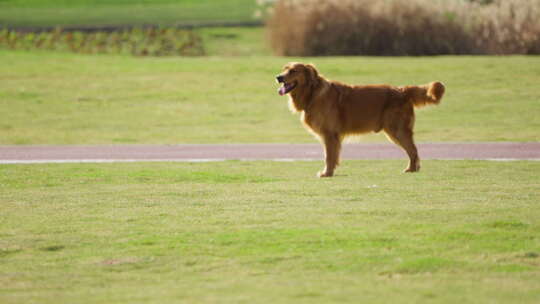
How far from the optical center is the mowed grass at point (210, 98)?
63.0 feet

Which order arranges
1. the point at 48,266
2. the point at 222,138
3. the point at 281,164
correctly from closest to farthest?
the point at 48,266 → the point at 281,164 → the point at 222,138

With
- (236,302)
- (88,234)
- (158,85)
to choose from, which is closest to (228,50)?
(158,85)

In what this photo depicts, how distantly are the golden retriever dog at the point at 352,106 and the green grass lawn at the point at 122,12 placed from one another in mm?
31965

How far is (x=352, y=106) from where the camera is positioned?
12977 millimetres

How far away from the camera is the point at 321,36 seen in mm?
28953

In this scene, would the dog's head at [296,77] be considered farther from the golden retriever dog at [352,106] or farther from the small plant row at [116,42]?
the small plant row at [116,42]

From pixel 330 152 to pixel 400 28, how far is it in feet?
54.0

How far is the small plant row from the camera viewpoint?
106ft

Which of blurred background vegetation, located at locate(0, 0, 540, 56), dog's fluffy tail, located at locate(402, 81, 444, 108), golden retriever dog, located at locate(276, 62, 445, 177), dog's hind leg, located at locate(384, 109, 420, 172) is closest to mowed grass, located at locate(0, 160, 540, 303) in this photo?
dog's hind leg, located at locate(384, 109, 420, 172)

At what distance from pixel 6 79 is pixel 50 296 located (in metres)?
20.2

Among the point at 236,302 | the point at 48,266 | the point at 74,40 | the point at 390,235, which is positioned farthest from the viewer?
the point at 74,40

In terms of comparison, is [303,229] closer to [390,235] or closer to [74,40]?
[390,235]

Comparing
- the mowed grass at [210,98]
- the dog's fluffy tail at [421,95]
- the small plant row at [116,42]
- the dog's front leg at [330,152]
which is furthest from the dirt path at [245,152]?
the small plant row at [116,42]

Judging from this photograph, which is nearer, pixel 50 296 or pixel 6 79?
pixel 50 296
